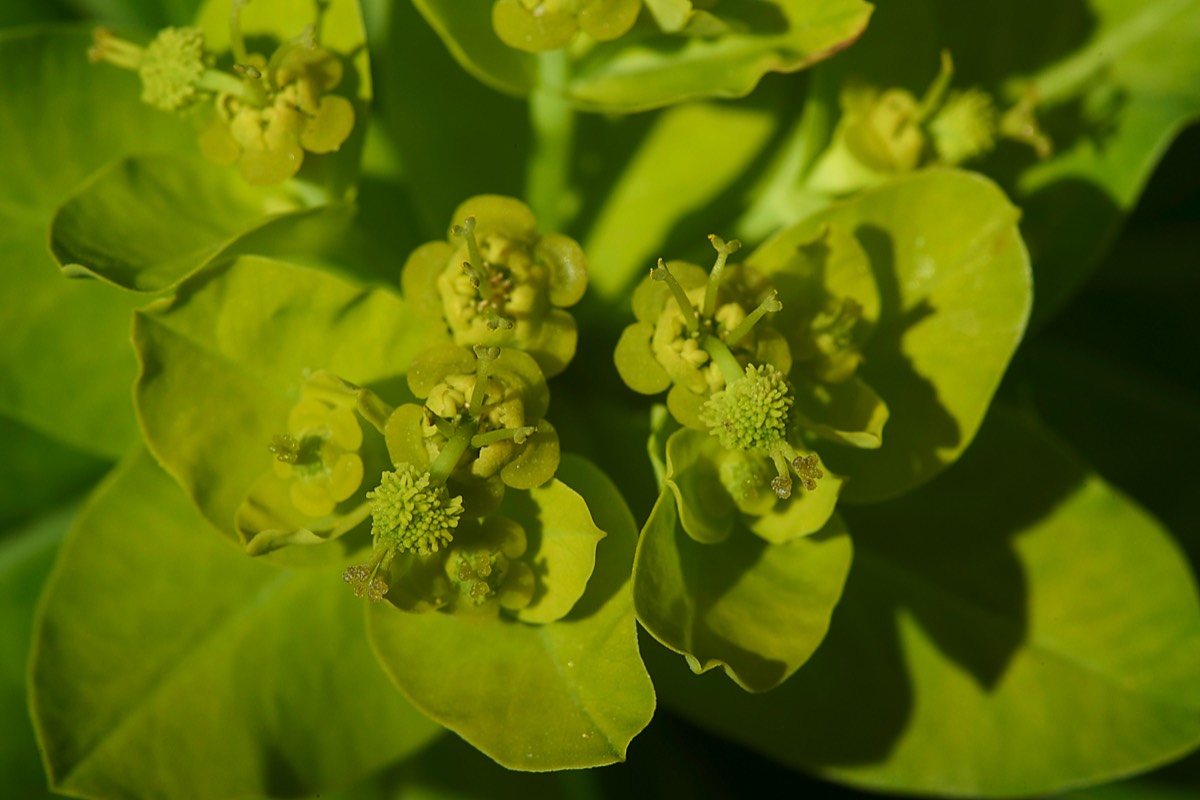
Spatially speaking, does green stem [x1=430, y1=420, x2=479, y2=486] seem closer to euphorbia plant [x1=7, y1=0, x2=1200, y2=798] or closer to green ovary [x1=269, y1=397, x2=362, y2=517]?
euphorbia plant [x1=7, y1=0, x2=1200, y2=798]

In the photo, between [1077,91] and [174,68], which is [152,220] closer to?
[174,68]

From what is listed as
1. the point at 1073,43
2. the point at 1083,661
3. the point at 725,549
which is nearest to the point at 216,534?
the point at 725,549

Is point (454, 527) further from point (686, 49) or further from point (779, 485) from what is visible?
point (686, 49)

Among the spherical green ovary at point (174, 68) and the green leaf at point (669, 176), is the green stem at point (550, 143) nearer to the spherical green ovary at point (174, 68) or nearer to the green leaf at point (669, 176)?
the green leaf at point (669, 176)

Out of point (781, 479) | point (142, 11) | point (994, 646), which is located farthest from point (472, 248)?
point (142, 11)

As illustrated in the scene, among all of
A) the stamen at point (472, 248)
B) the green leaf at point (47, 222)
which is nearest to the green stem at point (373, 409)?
the stamen at point (472, 248)

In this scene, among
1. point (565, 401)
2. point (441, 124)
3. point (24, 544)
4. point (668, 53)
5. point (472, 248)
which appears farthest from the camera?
A: point (24, 544)

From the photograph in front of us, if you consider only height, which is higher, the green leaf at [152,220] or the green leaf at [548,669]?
the green leaf at [152,220]

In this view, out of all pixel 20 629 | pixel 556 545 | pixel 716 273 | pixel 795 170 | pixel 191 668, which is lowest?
pixel 20 629
